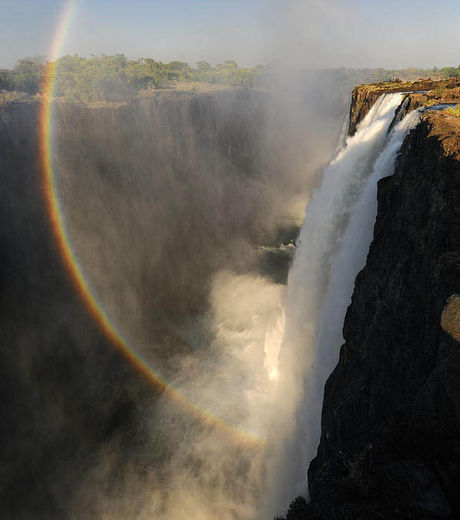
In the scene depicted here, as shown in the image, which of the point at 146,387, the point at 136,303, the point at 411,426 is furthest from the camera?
the point at 136,303

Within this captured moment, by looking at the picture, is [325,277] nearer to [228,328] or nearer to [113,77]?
[228,328]

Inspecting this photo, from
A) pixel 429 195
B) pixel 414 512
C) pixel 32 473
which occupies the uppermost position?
pixel 429 195

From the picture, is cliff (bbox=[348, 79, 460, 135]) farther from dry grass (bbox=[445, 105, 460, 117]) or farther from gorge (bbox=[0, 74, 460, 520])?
dry grass (bbox=[445, 105, 460, 117])

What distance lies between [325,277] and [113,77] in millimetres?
48183

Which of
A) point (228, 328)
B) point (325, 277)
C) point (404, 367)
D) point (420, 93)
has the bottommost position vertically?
point (228, 328)

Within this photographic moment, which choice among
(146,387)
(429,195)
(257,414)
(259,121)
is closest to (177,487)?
(257,414)

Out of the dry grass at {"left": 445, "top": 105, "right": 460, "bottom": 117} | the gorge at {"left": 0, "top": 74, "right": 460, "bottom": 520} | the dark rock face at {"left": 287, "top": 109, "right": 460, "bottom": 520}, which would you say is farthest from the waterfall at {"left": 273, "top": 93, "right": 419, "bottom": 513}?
the dark rock face at {"left": 287, "top": 109, "right": 460, "bottom": 520}

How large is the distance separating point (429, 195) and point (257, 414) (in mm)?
11428

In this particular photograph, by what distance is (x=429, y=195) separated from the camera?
5844mm

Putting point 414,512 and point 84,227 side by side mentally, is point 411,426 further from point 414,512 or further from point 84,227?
point 84,227

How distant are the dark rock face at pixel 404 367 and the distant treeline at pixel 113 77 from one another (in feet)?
136

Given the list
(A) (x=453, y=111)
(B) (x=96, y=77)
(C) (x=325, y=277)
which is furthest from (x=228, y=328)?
(B) (x=96, y=77)

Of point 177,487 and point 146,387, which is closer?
point 177,487

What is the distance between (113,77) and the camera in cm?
4812
